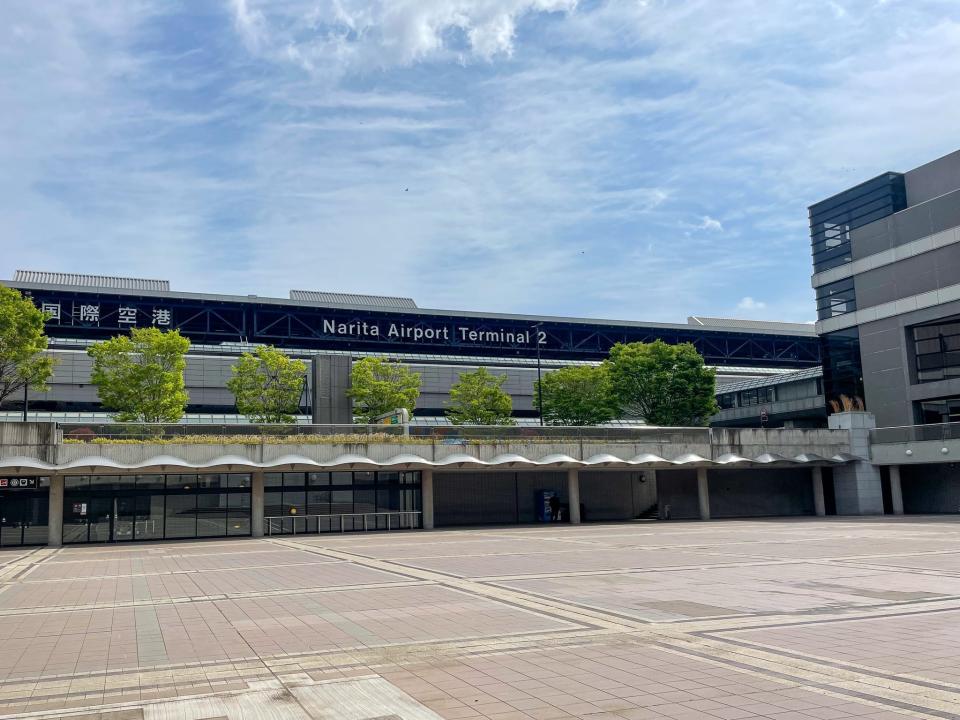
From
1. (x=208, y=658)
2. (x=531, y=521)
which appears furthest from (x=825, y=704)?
(x=531, y=521)

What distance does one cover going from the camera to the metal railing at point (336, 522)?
37.3 metres

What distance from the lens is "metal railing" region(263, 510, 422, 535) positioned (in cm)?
3734

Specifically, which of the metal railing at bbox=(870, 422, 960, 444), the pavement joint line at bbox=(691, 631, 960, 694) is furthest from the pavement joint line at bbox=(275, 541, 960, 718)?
the metal railing at bbox=(870, 422, 960, 444)

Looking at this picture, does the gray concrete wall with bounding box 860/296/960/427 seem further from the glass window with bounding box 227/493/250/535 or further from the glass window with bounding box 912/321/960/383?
the glass window with bounding box 227/493/250/535

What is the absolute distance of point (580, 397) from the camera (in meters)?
56.9

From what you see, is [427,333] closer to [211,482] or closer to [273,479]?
[273,479]

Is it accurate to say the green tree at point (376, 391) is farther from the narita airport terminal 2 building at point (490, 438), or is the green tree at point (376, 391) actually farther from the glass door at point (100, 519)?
the glass door at point (100, 519)

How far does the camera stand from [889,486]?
4919cm

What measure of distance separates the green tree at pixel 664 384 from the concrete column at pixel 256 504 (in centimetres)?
2781

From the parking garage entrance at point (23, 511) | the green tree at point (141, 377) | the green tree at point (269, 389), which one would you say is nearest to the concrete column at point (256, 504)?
the parking garage entrance at point (23, 511)

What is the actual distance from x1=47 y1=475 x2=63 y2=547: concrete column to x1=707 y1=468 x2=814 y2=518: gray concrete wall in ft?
111

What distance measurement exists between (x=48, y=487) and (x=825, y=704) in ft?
109

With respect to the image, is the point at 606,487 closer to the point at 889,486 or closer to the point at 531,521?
the point at 531,521

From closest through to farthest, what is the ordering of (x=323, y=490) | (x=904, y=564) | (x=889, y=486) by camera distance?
(x=904, y=564) < (x=323, y=490) < (x=889, y=486)
